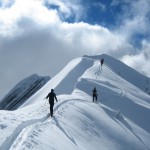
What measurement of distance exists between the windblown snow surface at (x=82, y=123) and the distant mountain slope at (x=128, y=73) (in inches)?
1077

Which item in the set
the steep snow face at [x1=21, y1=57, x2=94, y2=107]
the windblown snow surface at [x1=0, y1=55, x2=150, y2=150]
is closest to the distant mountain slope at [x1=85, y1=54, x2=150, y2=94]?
the steep snow face at [x1=21, y1=57, x2=94, y2=107]

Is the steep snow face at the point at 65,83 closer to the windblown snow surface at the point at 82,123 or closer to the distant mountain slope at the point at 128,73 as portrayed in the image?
the windblown snow surface at the point at 82,123

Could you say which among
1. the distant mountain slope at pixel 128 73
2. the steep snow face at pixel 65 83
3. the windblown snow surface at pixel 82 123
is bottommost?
the windblown snow surface at pixel 82 123

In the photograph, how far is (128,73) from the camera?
91.2 metres

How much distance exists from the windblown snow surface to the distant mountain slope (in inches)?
1077

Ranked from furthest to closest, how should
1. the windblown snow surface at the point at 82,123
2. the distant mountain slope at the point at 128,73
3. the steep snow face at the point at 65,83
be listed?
the distant mountain slope at the point at 128,73 < the steep snow face at the point at 65,83 < the windblown snow surface at the point at 82,123

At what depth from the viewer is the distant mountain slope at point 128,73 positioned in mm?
87688

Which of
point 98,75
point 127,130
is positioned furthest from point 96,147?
point 98,75

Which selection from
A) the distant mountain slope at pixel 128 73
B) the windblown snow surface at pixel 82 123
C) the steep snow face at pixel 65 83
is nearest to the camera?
the windblown snow surface at pixel 82 123

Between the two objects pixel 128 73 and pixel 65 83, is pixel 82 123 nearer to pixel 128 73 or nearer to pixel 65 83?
pixel 65 83

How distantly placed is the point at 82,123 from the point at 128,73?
5819 cm

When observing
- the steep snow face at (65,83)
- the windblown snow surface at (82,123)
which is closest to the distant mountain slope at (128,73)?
the steep snow face at (65,83)

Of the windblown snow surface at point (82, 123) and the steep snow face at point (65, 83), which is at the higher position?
the steep snow face at point (65, 83)

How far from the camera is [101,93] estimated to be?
174ft
